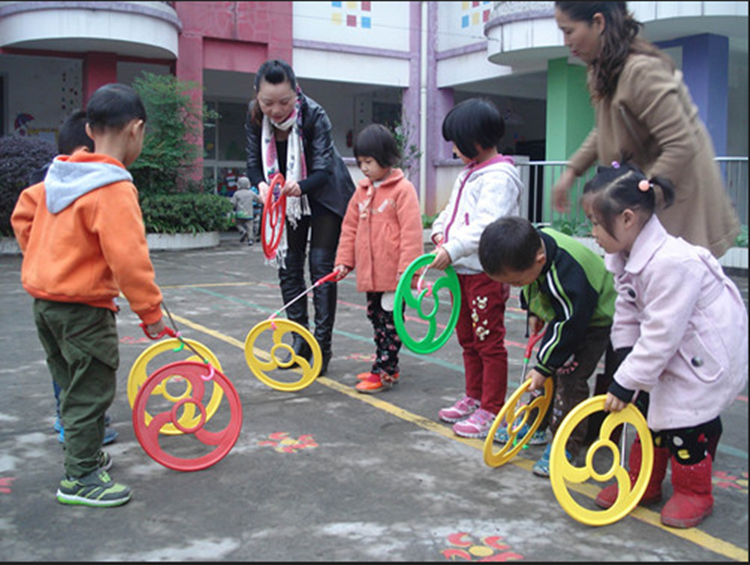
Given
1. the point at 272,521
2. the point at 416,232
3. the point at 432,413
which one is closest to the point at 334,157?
the point at 416,232

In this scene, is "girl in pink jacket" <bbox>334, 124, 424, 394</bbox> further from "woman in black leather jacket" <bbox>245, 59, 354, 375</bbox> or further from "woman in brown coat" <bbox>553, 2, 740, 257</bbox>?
"woman in brown coat" <bbox>553, 2, 740, 257</bbox>

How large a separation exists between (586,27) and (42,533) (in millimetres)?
2508

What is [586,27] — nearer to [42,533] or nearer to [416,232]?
[416,232]

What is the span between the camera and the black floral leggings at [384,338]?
14.0 ft

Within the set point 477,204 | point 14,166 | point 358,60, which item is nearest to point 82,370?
point 477,204

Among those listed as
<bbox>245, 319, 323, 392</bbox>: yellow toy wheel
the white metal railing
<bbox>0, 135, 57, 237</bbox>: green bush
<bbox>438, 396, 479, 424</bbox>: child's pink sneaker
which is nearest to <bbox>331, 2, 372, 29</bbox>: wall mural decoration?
the white metal railing

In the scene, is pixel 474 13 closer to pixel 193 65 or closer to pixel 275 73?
pixel 193 65

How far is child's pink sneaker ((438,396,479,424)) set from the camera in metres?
3.70

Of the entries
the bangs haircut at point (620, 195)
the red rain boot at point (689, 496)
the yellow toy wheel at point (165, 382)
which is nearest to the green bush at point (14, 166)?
the yellow toy wheel at point (165, 382)

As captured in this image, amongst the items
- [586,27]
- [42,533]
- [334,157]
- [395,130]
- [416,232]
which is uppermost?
[395,130]

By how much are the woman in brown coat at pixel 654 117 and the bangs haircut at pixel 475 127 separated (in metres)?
0.68

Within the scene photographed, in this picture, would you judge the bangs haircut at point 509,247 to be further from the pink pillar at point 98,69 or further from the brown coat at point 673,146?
the pink pillar at point 98,69

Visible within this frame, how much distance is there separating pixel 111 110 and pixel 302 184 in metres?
1.75

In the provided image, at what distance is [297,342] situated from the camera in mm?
4703
